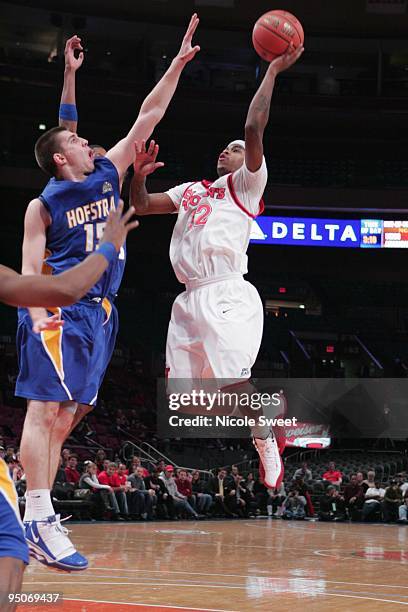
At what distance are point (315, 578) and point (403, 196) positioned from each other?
17.6 metres

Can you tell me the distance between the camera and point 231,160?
6.23 metres

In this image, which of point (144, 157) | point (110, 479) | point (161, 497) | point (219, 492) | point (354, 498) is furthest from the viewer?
point (354, 498)

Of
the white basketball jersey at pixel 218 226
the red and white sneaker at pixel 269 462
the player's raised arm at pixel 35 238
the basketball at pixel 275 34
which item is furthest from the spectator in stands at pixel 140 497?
the player's raised arm at pixel 35 238

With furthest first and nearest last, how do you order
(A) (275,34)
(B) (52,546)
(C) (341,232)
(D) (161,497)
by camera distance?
(C) (341,232), (D) (161,497), (A) (275,34), (B) (52,546)

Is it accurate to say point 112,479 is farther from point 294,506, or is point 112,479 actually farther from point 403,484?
point 403,484

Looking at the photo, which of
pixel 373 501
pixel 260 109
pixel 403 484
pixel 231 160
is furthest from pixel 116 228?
pixel 403 484

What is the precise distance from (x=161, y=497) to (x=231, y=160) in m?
14.8

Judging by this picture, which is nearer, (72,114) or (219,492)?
(72,114)

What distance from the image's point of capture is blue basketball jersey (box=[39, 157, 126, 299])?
4777mm

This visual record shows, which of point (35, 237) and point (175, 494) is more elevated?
point (35, 237)

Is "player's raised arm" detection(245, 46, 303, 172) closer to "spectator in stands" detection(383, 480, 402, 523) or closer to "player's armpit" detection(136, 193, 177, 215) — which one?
"player's armpit" detection(136, 193, 177, 215)

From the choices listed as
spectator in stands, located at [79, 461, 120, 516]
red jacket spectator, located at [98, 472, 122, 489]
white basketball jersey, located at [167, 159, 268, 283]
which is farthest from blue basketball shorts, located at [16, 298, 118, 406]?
red jacket spectator, located at [98, 472, 122, 489]

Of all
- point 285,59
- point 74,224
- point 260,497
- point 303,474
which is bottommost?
point 260,497

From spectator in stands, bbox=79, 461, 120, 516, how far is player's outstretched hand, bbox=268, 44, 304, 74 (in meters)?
13.2
